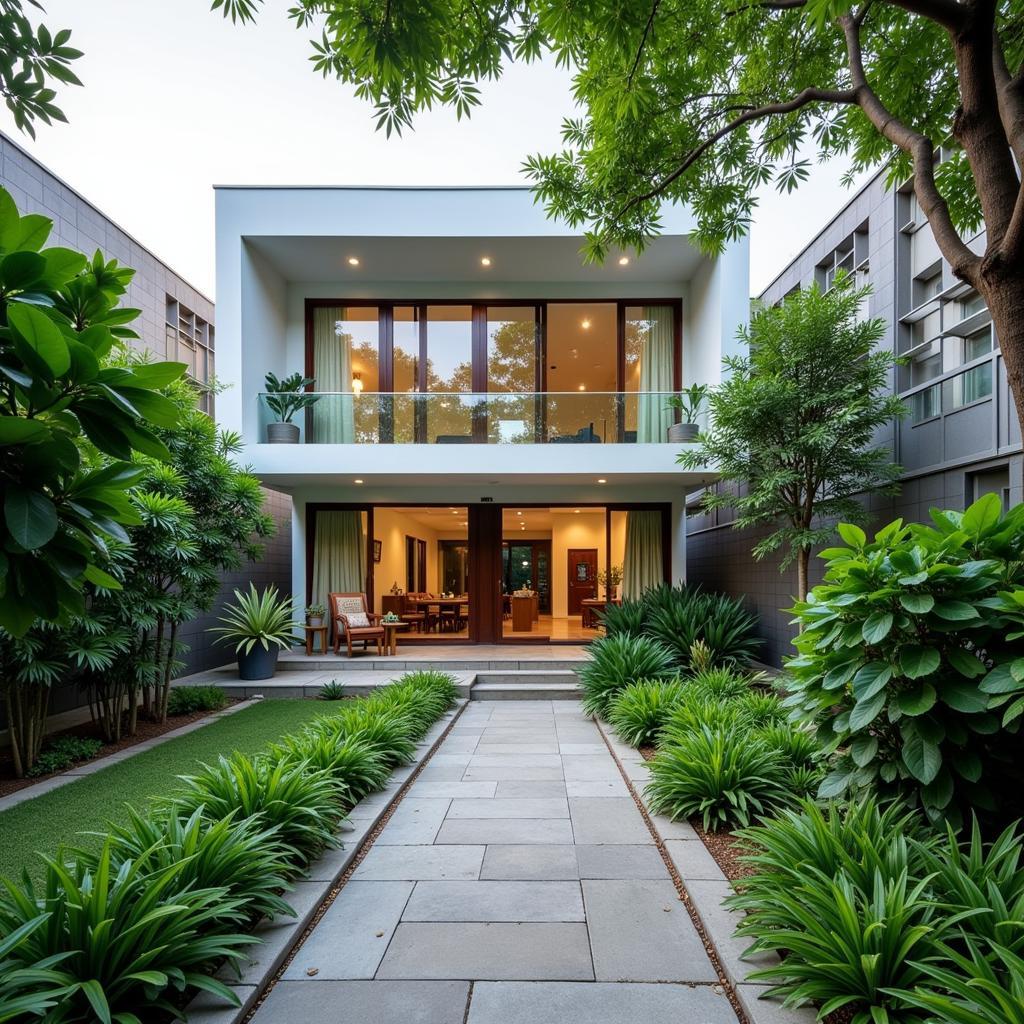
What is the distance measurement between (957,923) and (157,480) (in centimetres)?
680

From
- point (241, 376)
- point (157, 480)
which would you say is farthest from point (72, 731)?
point (241, 376)

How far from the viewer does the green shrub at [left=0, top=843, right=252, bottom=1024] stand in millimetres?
1868

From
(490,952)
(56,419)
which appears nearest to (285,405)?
(490,952)

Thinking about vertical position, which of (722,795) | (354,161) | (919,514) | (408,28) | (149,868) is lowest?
(722,795)

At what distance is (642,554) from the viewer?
1141 centimetres

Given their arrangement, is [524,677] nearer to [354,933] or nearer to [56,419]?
[354,933]

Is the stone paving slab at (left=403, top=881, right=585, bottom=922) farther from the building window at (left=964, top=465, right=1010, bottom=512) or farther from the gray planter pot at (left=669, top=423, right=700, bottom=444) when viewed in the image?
the gray planter pot at (left=669, top=423, right=700, bottom=444)

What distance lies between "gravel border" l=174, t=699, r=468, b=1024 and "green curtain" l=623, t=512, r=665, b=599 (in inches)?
297

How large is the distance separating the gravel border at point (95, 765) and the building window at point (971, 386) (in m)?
8.95

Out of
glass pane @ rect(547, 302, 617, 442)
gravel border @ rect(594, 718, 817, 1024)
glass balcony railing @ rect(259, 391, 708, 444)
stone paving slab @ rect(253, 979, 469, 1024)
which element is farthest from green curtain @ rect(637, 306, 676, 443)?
stone paving slab @ rect(253, 979, 469, 1024)

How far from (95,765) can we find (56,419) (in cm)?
551

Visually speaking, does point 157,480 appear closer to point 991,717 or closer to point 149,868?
point 149,868

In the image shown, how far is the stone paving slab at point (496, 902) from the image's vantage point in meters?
2.81

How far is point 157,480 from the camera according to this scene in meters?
6.16
